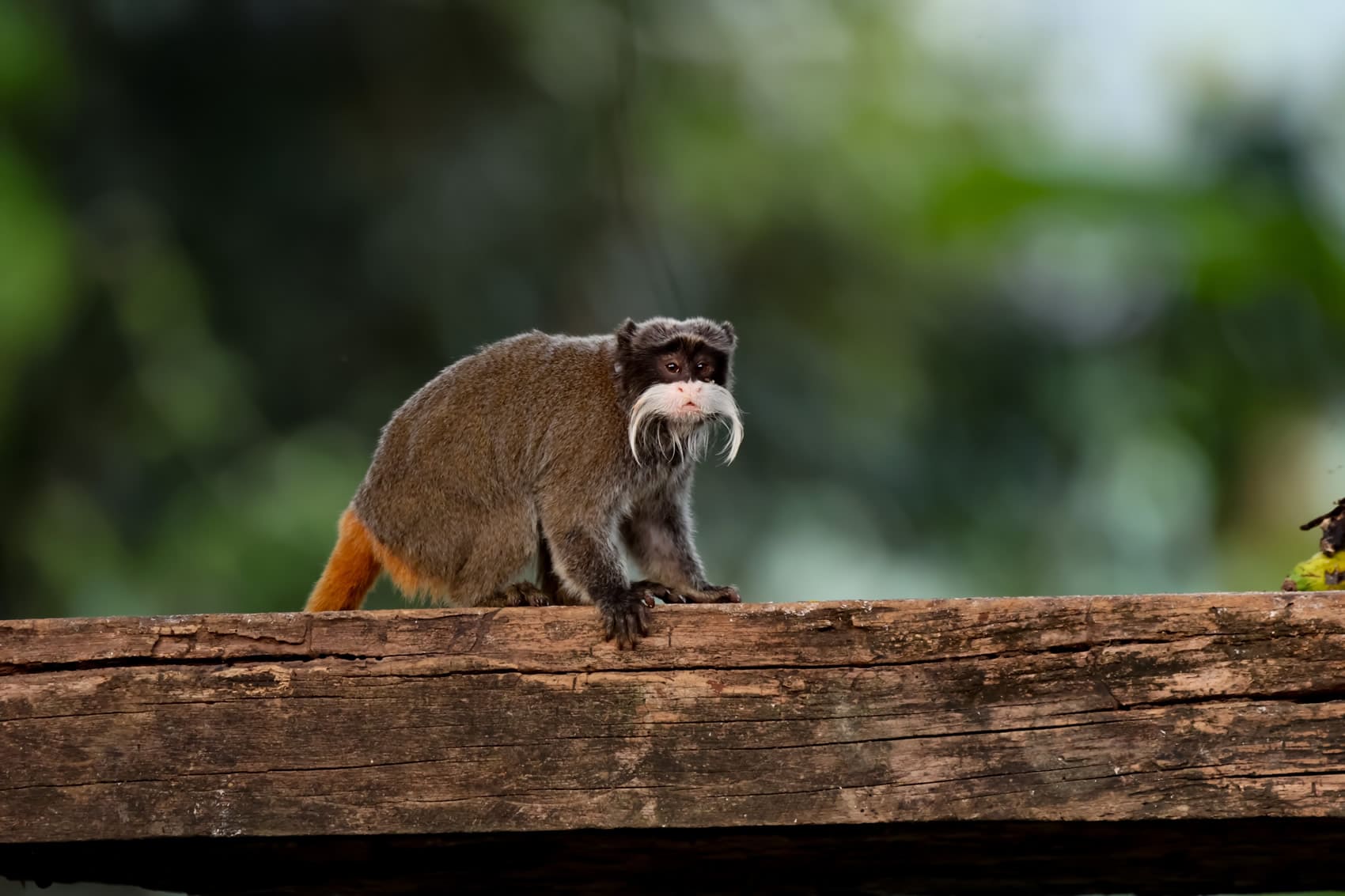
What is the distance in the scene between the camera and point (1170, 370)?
874 cm

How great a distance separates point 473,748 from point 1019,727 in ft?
2.57

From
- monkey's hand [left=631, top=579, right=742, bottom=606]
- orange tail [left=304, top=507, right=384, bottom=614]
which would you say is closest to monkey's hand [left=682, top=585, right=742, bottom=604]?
monkey's hand [left=631, top=579, right=742, bottom=606]

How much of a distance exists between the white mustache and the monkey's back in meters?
0.12

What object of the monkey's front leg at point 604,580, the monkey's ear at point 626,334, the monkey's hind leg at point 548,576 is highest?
the monkey's ear at point 626,334

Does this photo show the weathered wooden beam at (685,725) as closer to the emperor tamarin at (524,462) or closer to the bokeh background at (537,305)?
the emperor tamarin at (524,462)

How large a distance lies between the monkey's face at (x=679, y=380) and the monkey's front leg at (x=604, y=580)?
0.74 feet

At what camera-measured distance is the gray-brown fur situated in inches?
136

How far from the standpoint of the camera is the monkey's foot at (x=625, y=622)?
2.34 m

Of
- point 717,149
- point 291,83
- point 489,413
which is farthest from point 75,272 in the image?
point 489,413

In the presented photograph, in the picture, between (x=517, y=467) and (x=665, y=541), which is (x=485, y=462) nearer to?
(x=517, y=467)

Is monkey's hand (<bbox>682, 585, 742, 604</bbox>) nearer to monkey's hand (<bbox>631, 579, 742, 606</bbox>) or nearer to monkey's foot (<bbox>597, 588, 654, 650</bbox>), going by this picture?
monkey's hand (<bbox>631, 579, 742, 606</bbox>)

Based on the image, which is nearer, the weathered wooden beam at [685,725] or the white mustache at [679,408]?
the weathered wooden beam at [685,725]

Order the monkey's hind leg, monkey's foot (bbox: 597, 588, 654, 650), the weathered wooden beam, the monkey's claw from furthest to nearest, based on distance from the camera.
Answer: the monkey's hind leg, the monkey's claw, monkey's foot (bbox: 597, 588, 654, 650), the weathered wooden beam

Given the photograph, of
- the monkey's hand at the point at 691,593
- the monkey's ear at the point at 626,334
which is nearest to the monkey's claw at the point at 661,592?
the monkey's hand at the point at 691,593
